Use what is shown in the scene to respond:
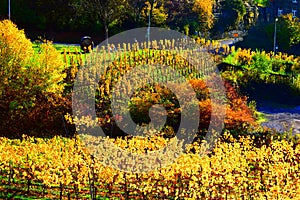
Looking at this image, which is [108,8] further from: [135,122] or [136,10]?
[135,122]

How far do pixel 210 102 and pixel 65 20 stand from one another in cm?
1584

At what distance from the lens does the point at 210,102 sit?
14680 millimetres

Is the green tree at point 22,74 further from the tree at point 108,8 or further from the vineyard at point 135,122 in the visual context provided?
the tree at point 108,8

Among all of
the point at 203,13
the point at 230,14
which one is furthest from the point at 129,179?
the point at 230,14

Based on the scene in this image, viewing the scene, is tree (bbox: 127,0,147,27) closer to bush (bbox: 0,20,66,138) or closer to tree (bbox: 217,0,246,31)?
tree (bbox: 217,0,246,31)

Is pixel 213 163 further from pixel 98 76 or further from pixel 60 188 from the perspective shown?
pixel 98 76

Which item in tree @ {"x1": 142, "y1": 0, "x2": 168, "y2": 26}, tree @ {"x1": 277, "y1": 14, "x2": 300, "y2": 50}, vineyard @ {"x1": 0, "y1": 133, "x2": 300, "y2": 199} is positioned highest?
tree @ {"x1": 142, "y1": 0, "x2": 168, "y2": 26}

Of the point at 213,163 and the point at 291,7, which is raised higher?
the point at 291,7

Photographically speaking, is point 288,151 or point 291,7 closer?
point 288,151

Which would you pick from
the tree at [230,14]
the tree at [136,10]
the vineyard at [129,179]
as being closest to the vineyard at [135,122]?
the vineyard at [129,179]

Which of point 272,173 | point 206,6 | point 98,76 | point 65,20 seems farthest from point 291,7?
point 272,173

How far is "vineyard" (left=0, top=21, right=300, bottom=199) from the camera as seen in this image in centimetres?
1052

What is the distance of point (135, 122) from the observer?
50.6ft

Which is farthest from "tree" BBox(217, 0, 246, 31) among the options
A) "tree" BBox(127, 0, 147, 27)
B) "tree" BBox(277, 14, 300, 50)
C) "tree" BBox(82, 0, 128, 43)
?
"tree" BBox(82, 0, 128, 43)
